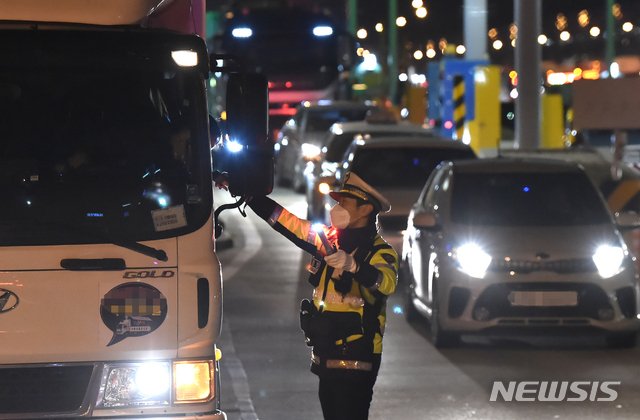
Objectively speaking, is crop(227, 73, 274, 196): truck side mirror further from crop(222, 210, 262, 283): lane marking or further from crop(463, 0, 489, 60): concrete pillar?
crop(463, 0, 489, 60): concrete pillar

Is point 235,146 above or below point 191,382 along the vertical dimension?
above

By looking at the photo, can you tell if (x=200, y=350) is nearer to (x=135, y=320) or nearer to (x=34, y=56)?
(x=135, y=320)

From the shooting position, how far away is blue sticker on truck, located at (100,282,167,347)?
4.93 metres

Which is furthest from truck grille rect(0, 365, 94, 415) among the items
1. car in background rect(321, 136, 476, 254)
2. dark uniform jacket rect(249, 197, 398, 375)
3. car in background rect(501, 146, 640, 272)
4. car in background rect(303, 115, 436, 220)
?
car in background rect(303, 115, 436, 220)

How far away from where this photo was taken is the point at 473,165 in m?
10.4

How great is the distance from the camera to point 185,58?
5293mm

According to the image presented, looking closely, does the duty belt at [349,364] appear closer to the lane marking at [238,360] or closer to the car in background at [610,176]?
the lane marking at [238,360]

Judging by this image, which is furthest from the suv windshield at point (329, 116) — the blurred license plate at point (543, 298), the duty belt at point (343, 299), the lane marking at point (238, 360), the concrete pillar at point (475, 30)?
the duty belt at point (343, 299)

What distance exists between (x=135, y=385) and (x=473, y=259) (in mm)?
4874

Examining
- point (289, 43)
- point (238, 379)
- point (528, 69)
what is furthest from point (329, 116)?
point (238, 379)

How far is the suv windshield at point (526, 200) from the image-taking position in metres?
9.78

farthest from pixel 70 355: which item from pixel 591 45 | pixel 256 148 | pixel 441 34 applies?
pixel 591 45

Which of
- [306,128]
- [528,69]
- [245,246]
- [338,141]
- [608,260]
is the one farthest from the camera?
[306,128]

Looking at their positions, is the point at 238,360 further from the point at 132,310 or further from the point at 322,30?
the point at 322,30
